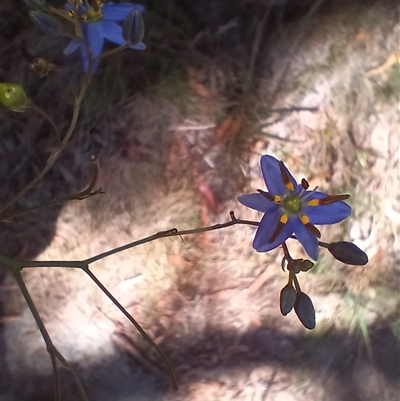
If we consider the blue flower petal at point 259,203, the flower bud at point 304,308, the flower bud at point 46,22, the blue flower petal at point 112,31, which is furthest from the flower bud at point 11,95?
the flower bud at point 304,308

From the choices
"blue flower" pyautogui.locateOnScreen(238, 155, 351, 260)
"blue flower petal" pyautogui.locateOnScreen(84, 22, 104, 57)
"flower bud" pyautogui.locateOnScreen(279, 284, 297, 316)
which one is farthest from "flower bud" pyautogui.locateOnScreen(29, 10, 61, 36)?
"flower bud" pyautogui.locateOnScreen(279, 284, 297, 316)

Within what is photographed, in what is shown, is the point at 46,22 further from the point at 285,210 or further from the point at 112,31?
the point at 285,210

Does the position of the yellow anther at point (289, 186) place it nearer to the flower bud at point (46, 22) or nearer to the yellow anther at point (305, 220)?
the yellow anther at point (305, 220)

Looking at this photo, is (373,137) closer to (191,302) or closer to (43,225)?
(191,302)

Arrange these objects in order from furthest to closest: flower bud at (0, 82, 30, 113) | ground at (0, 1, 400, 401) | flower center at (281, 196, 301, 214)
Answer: ground at (0, 1, 400, 401) → flower center at (281, 196, 301, 214) → flower bud at (0, 82, 30, 113)

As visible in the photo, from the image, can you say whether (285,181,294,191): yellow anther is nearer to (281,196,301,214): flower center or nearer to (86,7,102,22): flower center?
(281,196,301,214): flower center

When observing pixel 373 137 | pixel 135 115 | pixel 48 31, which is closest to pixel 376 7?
pixel 373 137
